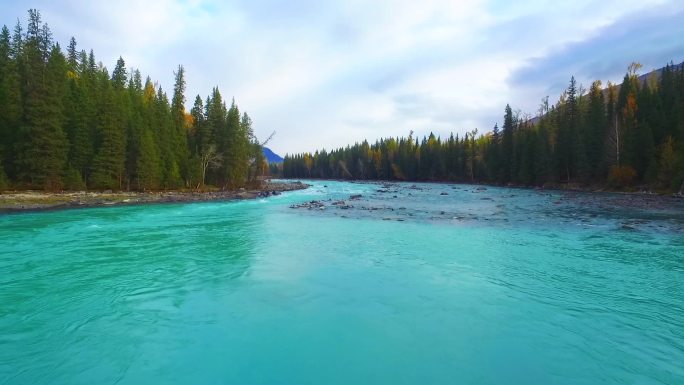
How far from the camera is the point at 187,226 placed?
23.1 m

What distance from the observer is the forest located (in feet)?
172

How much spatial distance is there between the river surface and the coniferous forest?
26.0 m

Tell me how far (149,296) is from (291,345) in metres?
5.13

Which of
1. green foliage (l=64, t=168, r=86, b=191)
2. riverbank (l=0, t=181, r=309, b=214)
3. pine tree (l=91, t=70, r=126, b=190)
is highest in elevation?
pine tree (l=91, t=70, r=126, b=190)

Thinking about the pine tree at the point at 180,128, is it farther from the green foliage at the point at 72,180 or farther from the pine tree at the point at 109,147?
the green foliage at the point at 72,180

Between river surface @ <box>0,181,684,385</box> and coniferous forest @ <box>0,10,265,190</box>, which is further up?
coniferous forest @ <box>0,10,265,190</box>

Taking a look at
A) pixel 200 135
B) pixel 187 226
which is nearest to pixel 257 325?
pixel 187 226

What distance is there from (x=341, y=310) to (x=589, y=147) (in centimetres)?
6996

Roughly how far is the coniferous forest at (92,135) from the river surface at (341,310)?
26.0m

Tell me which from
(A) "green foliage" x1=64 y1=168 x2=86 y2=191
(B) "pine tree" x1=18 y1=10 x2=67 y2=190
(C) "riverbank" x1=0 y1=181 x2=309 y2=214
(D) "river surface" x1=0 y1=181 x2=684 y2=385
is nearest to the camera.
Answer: (D) "river surface" x1=0 y1=181 x2=684 y2=385

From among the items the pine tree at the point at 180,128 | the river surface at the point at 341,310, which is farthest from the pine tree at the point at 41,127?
the river surface at the point at 341,310

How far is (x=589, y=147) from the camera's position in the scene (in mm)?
63062

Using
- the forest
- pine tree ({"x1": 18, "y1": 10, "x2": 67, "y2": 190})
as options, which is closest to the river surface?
pine tree ({"x1": 18, "y1": 10, "x2": 67, "y2": 190})

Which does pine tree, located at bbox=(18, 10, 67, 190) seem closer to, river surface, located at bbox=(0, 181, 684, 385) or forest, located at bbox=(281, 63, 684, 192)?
river surface, located at bbox=(0, 181, 684, 385)
